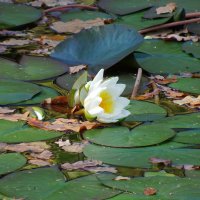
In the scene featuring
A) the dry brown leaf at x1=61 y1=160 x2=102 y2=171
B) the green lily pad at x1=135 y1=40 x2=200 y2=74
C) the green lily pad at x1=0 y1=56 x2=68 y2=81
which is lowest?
the green lily pad at x1=135 y1=40 x2=200 y2=74

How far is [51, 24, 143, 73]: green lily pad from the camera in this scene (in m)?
3.63

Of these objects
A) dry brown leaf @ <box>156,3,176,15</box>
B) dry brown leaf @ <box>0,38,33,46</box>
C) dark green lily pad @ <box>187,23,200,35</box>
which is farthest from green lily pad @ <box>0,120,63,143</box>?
dry brown leaf @ <box>156,3,176,15</box>

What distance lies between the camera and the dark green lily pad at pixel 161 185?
230cm

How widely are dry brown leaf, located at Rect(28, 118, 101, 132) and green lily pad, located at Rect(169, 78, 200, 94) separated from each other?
63cm

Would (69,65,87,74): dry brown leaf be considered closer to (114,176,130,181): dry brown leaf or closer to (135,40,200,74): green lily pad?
(135,40,200,74): green lily pad

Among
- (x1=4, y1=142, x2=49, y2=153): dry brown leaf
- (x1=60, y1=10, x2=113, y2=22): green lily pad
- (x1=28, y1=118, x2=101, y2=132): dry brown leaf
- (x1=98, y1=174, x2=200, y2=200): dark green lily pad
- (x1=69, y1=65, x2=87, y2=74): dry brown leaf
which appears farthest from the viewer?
(x1=60, y1=10, x2=113, y2=22): green lily pad

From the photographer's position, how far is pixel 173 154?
8.75ft

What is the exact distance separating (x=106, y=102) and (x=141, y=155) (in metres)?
0.37

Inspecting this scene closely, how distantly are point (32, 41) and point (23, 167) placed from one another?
1.69m

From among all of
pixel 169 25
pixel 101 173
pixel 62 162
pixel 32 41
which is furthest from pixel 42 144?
pixel 169 25

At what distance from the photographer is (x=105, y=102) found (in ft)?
9.70

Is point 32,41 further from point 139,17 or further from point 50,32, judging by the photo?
point 139,17

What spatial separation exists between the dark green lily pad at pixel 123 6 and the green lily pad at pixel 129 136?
A: 1805 mm

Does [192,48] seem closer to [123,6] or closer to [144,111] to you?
[123,6]
